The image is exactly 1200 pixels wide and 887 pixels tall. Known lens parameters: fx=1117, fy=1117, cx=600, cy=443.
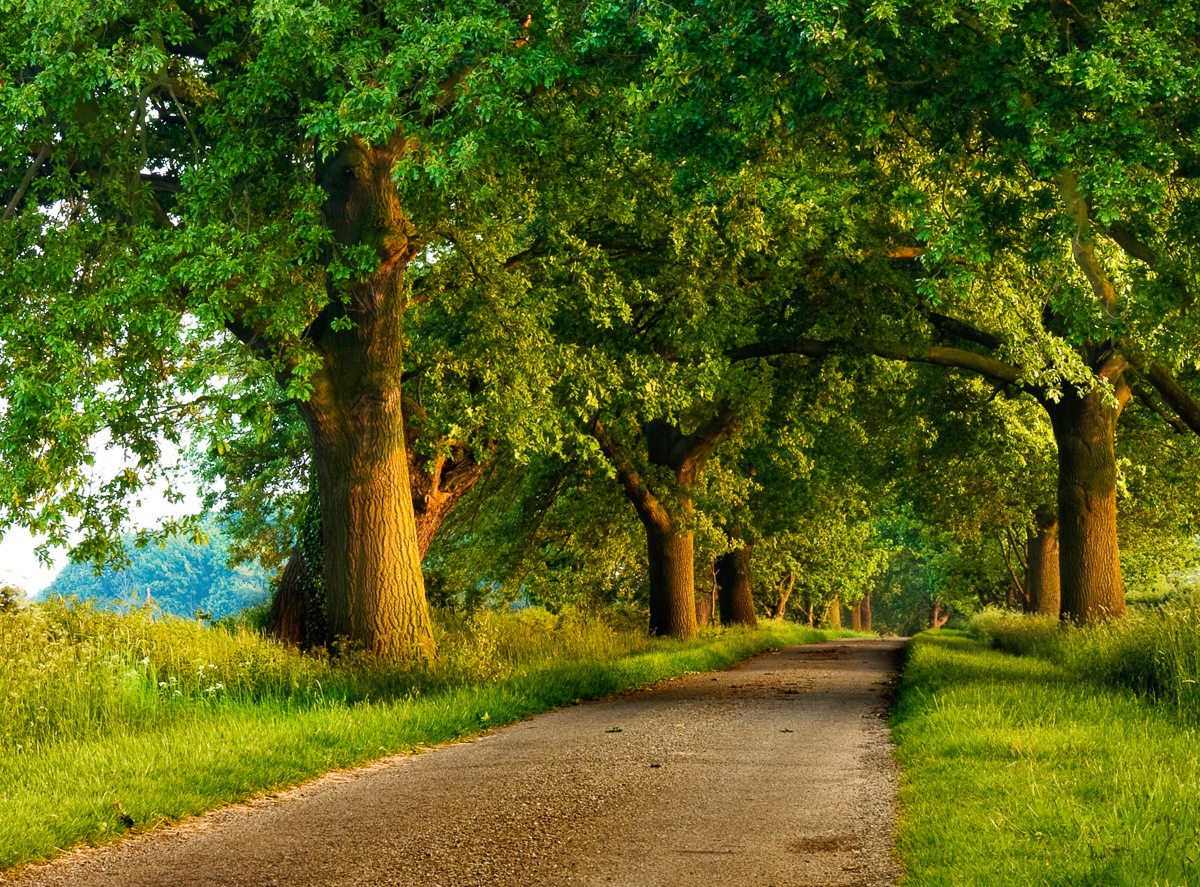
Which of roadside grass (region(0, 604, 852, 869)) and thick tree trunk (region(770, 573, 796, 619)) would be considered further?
thick tree trunk (region(770, 573, 796, 619))

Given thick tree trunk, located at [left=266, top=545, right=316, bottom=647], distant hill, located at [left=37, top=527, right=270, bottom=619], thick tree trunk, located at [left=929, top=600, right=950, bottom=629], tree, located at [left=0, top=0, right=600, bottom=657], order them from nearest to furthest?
tree, located at [left=0, top=0, right=600, bottom=657] < thick tree trunk, located at [left=266, top=545, right=316, bottom=647] < thick tree trunk, located at [left=929, top=600, right=950, bottom=629] < distant hill, located at [left=37, top=527, right=270, bottom=619]

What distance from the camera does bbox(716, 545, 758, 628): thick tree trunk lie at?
117ft

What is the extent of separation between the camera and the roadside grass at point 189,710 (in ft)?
24.0

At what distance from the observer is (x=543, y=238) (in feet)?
59.1

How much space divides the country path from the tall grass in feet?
9.40

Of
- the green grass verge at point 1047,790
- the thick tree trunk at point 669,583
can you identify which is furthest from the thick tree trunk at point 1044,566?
the green grass verge at point 1047,790

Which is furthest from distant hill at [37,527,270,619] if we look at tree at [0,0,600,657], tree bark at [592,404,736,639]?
tree at [0,0,600,657]

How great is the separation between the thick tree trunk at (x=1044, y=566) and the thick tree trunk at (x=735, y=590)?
9.17 metres

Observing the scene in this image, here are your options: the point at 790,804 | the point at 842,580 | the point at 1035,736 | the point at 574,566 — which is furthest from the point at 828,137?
the point at 842,580

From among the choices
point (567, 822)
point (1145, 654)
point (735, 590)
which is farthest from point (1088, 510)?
point (567, 822)

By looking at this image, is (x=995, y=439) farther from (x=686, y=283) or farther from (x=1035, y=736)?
(x=1035, y=736)

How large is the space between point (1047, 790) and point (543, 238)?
42.5 ft

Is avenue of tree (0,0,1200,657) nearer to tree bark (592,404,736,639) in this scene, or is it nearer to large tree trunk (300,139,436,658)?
large tree trunk (300,139,436,658)

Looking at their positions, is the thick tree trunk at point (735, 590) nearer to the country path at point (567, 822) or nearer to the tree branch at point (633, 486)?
the tree branch at point (633, 486)
